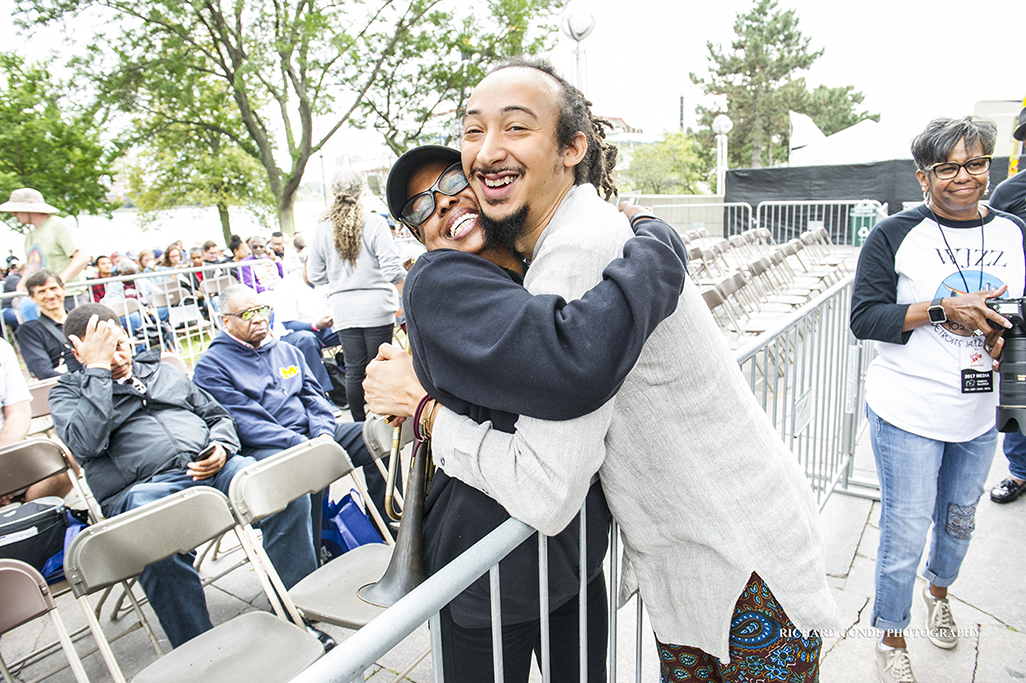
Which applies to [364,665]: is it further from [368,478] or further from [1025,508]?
[1025,508]

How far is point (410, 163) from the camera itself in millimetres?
1298

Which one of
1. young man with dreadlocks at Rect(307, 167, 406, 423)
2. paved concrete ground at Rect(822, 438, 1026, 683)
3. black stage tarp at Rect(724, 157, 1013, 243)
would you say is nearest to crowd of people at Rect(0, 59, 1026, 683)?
paved concrete ground at Rect(822, 438, 1026, 683)

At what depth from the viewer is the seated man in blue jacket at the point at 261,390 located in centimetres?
372

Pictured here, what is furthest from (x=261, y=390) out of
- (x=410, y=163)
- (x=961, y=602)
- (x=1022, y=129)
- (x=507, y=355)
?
(x=1022, y=129)

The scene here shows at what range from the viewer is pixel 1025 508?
352cm

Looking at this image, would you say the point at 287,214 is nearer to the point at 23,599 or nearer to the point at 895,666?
the point at 23,599

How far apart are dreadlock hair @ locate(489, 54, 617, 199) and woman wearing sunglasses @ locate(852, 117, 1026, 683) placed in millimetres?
1483

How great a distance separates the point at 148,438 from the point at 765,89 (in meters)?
44.2

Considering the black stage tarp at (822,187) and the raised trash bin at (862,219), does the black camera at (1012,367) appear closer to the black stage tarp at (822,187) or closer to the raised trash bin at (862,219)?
the raised trash bin at (862,219)

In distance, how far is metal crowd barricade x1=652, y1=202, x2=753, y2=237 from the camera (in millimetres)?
17781

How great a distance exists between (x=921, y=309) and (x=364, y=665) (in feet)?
7.21

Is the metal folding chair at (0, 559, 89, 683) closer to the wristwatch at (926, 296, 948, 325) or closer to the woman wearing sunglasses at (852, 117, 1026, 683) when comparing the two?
the woman wearing sunglasses at (852, 117, 1026, 683)

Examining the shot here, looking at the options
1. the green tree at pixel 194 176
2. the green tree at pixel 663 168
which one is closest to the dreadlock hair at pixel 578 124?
the green tree at pixel 194 176

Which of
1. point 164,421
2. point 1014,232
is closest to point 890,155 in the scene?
point 1014,232
